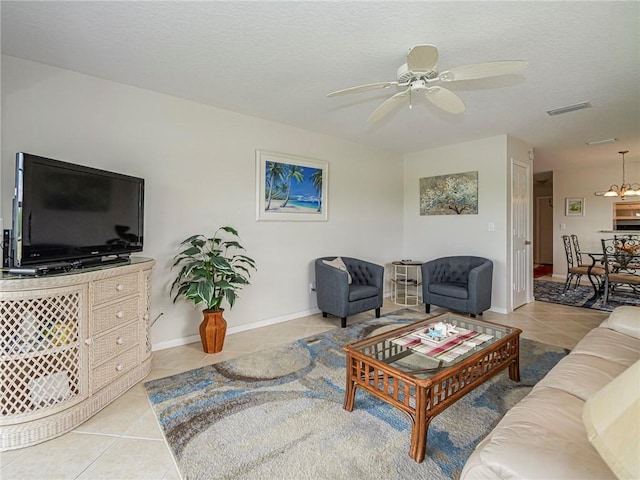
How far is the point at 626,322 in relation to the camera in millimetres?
2090

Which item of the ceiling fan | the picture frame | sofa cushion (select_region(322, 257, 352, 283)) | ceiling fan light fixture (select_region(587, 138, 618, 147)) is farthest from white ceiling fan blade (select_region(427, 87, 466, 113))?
the picture frame

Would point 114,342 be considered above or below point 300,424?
above

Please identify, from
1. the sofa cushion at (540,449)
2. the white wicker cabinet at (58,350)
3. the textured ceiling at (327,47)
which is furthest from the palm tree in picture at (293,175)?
the sofa cushion at (540,449)

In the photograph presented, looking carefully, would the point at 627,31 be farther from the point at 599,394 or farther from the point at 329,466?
the point at 329,466

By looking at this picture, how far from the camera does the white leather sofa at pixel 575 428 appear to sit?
2.14ft

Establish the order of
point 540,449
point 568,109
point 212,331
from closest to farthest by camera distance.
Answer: point 540,449 → point 212,331 → point 568,109

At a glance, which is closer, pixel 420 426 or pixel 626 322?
pixel 420 426

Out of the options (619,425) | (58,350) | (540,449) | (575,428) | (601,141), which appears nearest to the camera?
(619,425)

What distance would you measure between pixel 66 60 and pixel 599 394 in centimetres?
358

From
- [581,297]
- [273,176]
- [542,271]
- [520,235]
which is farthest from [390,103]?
[542,271]

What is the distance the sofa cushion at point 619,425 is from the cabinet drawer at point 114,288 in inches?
95.6

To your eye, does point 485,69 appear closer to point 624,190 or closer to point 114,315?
point 114,315

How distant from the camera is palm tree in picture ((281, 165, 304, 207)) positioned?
12.9 ft

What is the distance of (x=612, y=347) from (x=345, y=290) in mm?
2276
